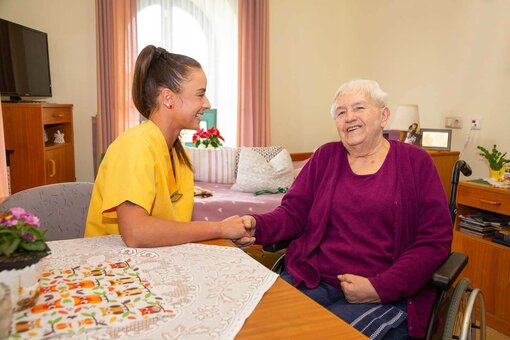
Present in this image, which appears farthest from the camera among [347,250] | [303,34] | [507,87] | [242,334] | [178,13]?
[303,34]

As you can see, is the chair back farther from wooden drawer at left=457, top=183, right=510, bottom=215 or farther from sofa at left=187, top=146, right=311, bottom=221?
wooden drawer at left=457, top=183, right=510, bottom=215

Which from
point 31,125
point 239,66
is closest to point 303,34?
point 239,66

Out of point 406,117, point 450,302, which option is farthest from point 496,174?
point 450,302

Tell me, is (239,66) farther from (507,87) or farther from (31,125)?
(507,87)

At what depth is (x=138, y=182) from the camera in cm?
113

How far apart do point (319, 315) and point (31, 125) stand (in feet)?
10.7

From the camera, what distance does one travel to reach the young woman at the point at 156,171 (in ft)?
3.67

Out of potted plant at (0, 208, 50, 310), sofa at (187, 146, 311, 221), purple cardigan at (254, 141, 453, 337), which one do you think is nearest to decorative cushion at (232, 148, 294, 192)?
sofa at (187, 146, 311, 221)

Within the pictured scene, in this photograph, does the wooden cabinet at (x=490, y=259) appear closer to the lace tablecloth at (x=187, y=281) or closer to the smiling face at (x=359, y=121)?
the smiling face at (x=359, y=121)

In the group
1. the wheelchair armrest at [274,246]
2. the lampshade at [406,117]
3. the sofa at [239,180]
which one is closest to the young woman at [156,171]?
the wheelchair armrest at [274,246]

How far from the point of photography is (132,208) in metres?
1.12

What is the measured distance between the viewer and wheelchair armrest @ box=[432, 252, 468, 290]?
1.11 m

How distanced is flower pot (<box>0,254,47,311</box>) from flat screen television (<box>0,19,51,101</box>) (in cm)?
319

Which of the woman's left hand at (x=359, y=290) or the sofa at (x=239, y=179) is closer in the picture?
the woman's left hand at (x=359, y=290)
